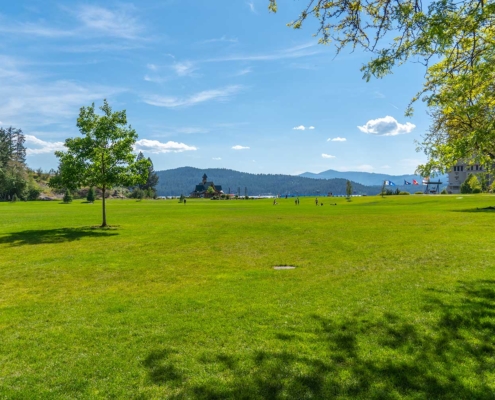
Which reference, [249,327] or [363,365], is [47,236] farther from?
[363,365]

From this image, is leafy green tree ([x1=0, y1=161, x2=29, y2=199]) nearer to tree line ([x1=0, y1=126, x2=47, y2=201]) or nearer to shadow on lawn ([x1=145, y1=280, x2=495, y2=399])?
tree line ([x1=0, y1=126, x2=47, y2=201])

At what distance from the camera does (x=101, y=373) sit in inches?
242

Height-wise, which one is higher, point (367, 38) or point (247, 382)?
point (367, 38)

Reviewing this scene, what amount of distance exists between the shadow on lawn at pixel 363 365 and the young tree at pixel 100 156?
80.9 ft

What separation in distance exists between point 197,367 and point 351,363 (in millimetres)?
2862

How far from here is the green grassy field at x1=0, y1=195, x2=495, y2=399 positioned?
5.77 meters

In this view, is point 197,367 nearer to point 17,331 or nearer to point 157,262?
point 17,331

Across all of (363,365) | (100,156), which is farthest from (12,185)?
(363,365)

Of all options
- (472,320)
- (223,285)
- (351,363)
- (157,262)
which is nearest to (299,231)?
(157,262)

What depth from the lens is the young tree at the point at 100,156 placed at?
27.6 meters

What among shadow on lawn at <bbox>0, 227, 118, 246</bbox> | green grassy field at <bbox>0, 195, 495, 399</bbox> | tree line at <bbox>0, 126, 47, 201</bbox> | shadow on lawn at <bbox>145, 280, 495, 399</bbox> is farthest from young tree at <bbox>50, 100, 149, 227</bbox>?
tree line at <bbox>0, 126, 47, 201</bbox>

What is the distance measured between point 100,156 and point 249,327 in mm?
25211

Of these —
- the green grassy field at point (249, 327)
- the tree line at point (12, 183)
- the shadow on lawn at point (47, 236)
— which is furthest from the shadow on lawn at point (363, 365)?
the tree line at point (12, 183)

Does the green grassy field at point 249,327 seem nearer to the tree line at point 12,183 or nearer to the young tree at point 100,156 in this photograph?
the young tree at point 100,156
